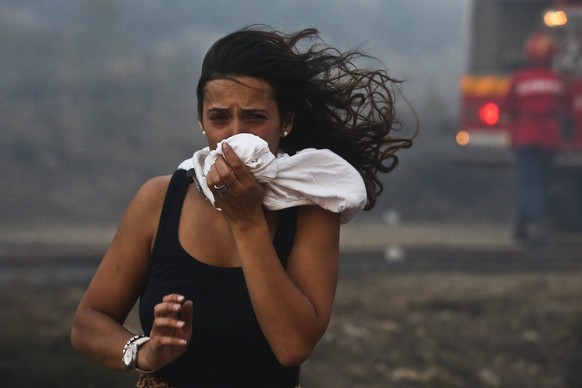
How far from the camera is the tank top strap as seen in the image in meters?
2.43

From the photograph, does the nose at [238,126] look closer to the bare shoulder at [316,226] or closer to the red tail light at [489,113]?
the bare shoulder at [316,226]

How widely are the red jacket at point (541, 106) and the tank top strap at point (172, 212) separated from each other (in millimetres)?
7089

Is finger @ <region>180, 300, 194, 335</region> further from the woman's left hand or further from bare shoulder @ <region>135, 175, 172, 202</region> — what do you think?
bare shoulder @ <region>135, 175, 172, 202</region>

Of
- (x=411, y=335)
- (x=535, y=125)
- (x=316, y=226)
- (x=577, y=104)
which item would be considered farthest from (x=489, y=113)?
(x=316, y=226)

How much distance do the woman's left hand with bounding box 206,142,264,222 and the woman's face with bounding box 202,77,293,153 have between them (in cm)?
14

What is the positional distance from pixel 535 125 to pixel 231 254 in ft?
23.6

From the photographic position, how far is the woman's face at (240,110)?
2389 millimetres

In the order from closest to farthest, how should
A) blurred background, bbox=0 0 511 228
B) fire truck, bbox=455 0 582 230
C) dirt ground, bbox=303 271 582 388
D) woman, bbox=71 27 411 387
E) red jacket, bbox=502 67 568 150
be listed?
woman, bbox=71 27 411 387, dirt ground, bbox=303 271 582 388, red jacket, bbox=502 67 568 150, fire truck, bbox=455 0 582 230, blurred background, bbox=0 0 511 228

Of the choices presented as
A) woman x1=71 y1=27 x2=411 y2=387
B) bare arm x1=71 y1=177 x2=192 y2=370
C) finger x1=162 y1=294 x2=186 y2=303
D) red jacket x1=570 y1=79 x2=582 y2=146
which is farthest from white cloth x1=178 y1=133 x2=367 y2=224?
red jacket x1=570 y1=79 x2=582 y2=146

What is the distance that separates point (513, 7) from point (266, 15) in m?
2.52

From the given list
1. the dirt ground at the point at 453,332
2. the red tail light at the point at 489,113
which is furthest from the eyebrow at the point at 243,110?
the red tail light at the point at 489,113

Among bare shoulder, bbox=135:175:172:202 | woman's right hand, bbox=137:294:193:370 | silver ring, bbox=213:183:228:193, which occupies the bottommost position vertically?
woman's right hand, bbox=137:294:193:370

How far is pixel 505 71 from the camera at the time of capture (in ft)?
32.3

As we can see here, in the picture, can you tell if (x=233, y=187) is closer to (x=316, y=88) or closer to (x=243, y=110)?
(x=243, y=110)
